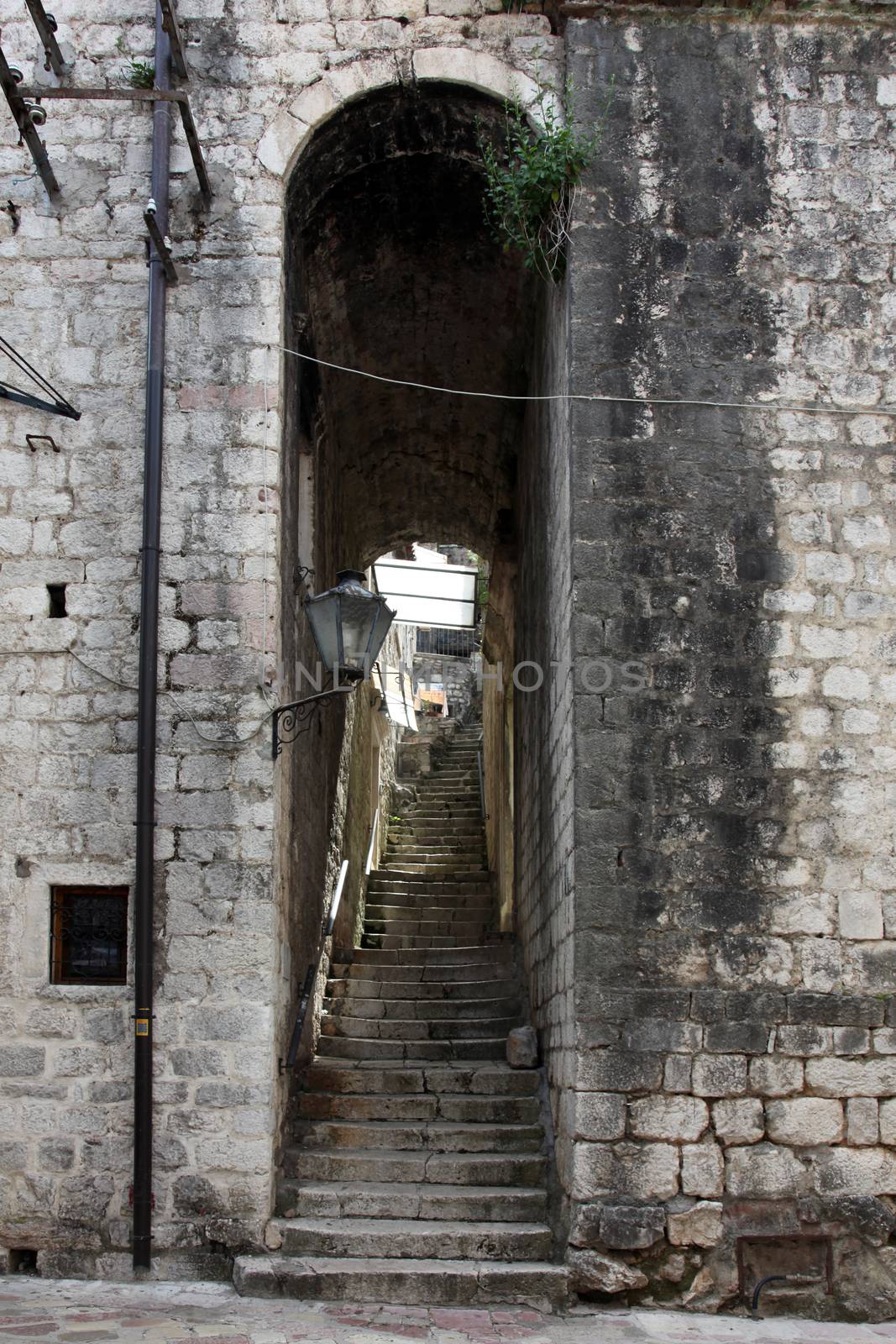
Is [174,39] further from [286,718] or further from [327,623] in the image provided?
[286,718]

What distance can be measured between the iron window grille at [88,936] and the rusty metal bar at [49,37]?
12.4ft

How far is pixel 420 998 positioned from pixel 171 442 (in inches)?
169

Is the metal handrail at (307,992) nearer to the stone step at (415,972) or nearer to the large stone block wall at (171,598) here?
the large stone block wall at (171,598)

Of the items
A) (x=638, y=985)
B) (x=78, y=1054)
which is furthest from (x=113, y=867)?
(x=638, y=985)

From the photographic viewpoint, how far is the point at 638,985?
16.8 feet

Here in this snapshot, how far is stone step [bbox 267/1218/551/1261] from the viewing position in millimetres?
5219

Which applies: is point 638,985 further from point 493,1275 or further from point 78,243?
point 78,243

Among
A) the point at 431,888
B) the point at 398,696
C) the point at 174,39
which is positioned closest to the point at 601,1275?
the point at 174,39

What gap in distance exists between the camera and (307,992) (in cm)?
677

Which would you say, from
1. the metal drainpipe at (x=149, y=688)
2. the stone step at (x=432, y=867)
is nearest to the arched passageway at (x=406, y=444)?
the metal drainpipe at (x=149, y=688)

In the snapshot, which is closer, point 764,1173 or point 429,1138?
point 764,1173

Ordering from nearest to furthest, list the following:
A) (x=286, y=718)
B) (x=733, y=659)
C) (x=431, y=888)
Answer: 1. (x=733, y=659)
2. (x=286, y=718)
3. (x=431, y=888)

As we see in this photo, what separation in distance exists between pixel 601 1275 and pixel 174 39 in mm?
5527

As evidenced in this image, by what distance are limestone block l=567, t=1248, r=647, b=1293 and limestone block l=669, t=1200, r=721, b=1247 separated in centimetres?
20
